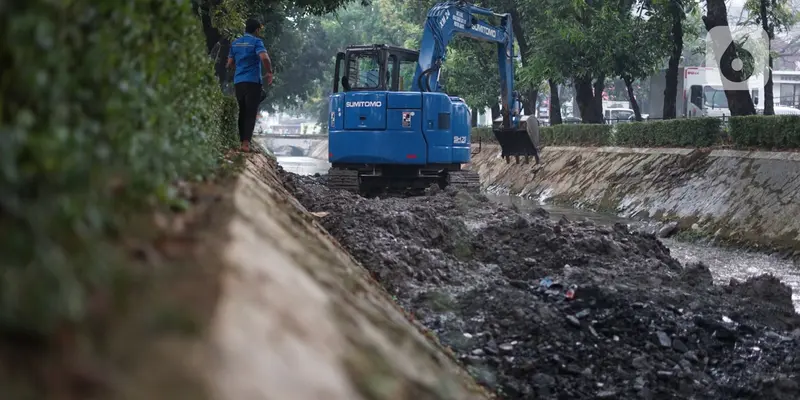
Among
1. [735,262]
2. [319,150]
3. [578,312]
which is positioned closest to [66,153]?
[578,312]

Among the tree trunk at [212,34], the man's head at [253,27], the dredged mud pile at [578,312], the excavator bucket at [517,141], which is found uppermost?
the tree trunk at [212,34]

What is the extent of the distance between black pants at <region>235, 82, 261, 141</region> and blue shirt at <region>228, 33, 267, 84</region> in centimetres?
9

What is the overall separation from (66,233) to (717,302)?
786 centimetres

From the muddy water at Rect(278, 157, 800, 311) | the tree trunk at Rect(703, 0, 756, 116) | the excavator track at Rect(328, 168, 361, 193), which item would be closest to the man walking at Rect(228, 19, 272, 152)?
the excavator track at Rect(328, 168, 361, 193)

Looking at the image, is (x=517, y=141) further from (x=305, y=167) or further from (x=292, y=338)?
(x=305, y=167)

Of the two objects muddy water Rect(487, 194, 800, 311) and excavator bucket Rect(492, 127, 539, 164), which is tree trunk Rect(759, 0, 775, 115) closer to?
excavator bucket Rect(492, 127, 539, 164)

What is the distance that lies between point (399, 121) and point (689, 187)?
6.43m

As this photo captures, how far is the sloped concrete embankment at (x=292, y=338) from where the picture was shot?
222 centimetres

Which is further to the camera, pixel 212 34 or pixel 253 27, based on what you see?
pixel 212 34

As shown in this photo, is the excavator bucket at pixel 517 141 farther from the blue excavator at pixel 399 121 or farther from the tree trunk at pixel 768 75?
the tree trunk at pixel 768 75

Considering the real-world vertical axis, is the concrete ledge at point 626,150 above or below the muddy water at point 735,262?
above

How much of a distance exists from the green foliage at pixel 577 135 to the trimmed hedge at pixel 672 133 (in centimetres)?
→ 96

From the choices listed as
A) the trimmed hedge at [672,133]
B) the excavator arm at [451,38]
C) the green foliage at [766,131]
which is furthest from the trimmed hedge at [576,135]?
the green foliage at [766,131]

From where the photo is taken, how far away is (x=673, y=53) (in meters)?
28.0
